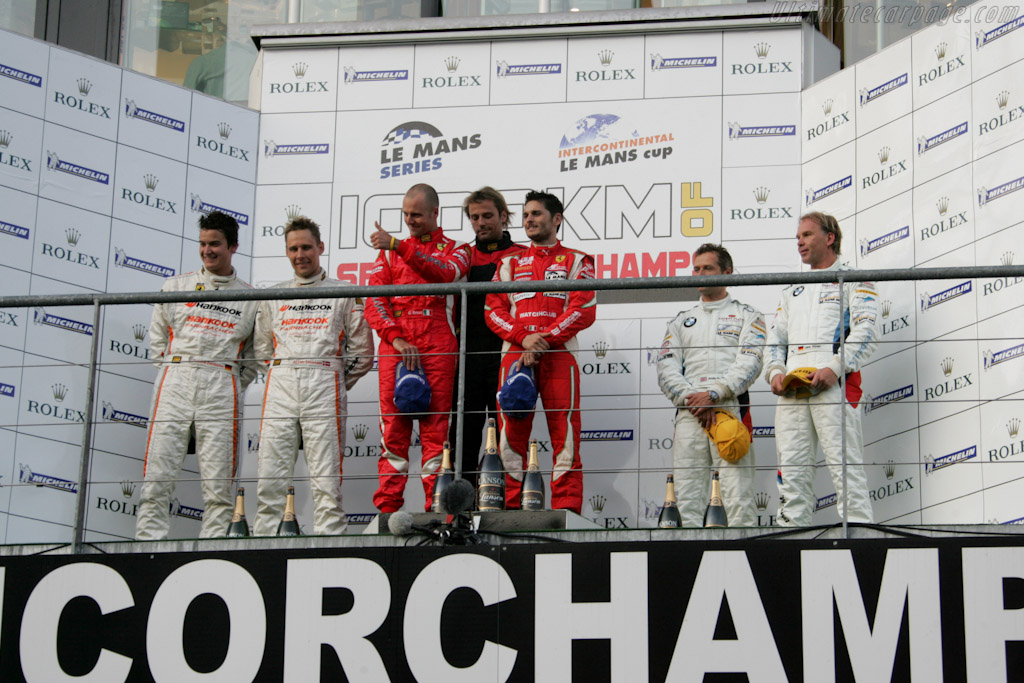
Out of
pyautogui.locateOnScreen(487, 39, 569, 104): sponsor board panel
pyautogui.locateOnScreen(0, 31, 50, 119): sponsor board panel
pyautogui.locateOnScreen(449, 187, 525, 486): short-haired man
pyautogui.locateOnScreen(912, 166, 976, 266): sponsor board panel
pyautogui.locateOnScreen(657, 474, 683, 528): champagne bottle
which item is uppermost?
pyautogui.locateOnScreen(487, 39, 569, 104): sponsor board panel

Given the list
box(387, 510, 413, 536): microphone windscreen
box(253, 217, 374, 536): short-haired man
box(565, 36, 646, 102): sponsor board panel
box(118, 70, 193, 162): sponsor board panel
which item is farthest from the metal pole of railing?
box(565, 36, 646, 102): sponsor board panel

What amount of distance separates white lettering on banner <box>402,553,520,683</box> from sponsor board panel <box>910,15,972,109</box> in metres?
4.38

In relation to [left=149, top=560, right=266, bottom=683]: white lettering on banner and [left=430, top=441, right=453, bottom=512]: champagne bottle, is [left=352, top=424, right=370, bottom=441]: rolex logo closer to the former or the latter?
[left=430, top=441, right=453, bottom=512]: champagne bottle

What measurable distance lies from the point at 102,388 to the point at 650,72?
377 cm

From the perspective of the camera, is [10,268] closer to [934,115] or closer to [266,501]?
[266,501]

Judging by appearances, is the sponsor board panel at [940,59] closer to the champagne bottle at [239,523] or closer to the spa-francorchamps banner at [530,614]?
the spa-francorchamps banner at [530,614]

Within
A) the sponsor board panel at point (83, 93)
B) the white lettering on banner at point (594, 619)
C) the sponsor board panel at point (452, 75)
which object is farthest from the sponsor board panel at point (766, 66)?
the white lettering on banner at point (594, 619)

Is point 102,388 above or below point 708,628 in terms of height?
above

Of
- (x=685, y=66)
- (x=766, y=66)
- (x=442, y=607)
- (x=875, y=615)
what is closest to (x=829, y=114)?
(x=766, y=66)

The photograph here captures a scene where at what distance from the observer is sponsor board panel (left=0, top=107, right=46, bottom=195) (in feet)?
31.9

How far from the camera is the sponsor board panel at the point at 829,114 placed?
32.5 feet

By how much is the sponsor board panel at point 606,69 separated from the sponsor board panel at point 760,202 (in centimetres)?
83

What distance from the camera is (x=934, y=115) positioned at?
9.48 metres

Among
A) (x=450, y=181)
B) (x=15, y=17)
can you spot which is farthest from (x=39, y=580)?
(x=15, y=17)
